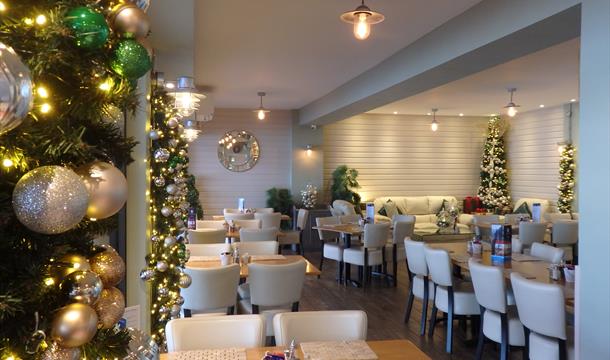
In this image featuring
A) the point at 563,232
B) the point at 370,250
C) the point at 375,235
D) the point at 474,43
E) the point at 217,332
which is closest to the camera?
the point at 217,332

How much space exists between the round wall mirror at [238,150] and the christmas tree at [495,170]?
5811 mm

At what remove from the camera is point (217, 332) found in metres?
2.42

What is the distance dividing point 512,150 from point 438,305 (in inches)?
339

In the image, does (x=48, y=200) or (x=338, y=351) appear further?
(x=338, y=351)

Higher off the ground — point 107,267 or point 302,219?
point 107,267

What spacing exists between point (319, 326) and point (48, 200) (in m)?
1.98

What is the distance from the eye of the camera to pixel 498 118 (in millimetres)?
12039

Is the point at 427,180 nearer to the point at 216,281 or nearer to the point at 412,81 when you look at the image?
the point at 412,81

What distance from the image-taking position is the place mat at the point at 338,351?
204 cm

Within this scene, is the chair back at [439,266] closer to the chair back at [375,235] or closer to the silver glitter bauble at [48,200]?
the chair back at [375,235]

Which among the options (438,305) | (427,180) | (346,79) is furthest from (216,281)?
(427,180)

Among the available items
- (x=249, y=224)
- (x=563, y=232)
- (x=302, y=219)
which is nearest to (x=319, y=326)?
(x=249, y=224)

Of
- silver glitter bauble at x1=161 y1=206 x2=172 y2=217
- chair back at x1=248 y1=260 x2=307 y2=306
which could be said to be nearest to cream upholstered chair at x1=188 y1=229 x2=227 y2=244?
chair back at x1=248 y1=260 x2=307 y2=306

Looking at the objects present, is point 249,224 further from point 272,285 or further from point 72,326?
point 72,326
